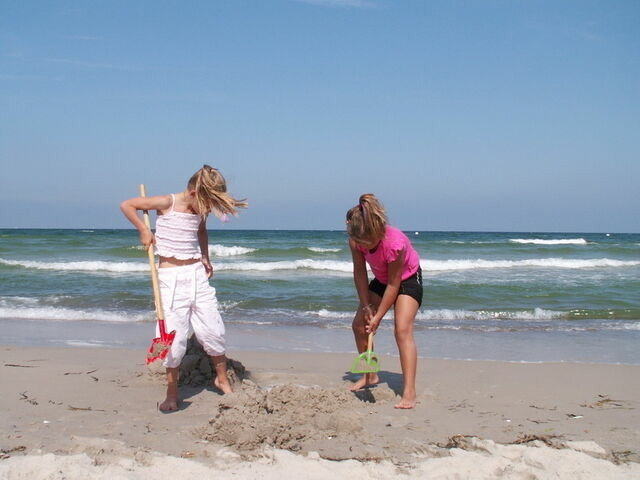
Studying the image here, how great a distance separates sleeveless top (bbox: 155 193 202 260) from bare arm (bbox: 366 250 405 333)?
4.32 ft

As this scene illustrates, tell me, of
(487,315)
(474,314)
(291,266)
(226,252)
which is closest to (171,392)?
(474,314)

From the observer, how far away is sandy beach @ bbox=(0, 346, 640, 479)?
9.98ft

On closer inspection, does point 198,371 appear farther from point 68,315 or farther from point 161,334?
point 68,315

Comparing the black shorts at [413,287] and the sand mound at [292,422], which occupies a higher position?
the black shorts at [413,287]

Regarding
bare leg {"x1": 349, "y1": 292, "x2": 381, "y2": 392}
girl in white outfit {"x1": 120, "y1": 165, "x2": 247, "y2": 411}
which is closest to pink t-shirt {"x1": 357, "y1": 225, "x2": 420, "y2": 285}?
bare leg {"x1": 349, "y1": 292, "x2": 381, "y2": 392}

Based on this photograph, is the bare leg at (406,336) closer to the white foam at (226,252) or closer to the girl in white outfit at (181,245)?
the girl in white outfit at (181,245)

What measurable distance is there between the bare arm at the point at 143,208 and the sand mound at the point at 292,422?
43.6 inches

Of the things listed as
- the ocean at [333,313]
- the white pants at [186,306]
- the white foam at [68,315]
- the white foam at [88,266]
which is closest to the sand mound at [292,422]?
the white pants at [186,306]

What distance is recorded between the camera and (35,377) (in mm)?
4855

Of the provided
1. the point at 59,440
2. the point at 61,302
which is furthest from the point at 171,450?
the point at 61,302

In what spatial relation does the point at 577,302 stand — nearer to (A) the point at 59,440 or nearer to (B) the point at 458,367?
(B) the point at 458,367

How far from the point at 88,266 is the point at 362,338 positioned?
15.4 meters

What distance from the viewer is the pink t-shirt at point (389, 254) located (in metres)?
4.20

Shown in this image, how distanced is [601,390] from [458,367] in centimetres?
122
